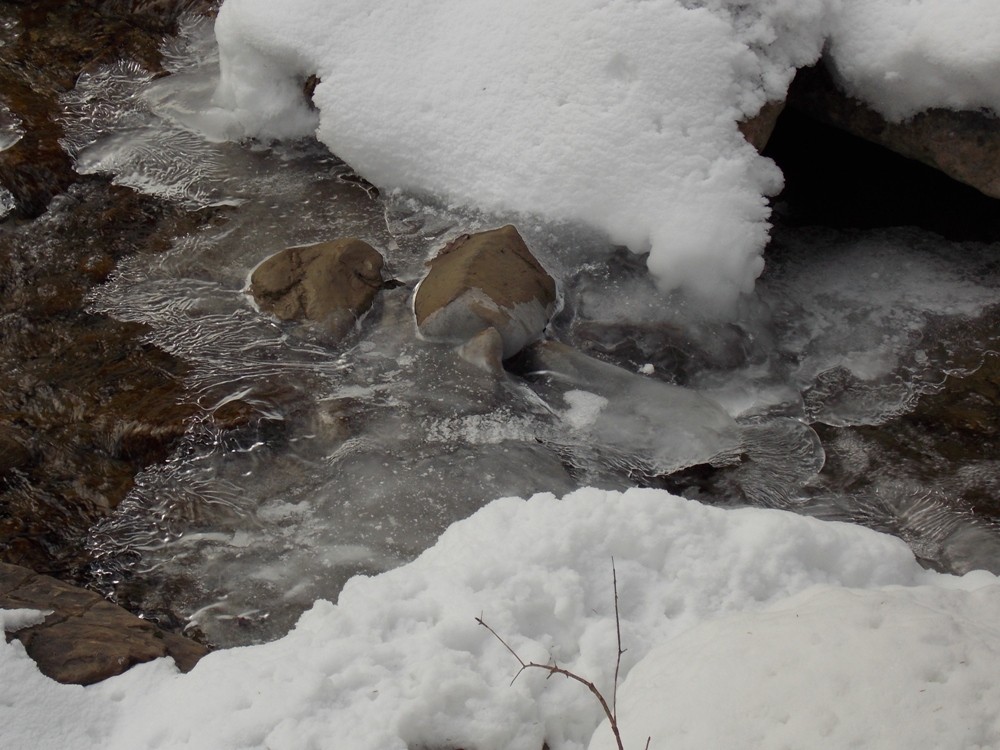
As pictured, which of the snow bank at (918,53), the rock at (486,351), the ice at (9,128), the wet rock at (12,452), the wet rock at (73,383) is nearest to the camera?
the wet rock at (73,383)

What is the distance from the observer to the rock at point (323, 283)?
14.6 ft

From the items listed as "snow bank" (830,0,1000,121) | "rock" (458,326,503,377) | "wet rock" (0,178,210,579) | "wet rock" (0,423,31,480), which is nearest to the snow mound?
"rock" (458,326,503,377)

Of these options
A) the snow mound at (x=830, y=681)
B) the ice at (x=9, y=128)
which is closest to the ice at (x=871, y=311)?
the snow mound at (x=830, y=681)

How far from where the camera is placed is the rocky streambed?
3609 millimetres

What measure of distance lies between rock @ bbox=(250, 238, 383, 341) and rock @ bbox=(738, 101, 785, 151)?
1902 millimetres

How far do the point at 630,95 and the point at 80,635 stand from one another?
3.41 meters

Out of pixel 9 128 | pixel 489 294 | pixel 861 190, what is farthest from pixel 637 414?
pixel 9 128

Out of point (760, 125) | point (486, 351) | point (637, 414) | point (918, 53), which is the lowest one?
point (637, 414)

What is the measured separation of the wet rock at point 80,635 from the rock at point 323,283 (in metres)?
1.70

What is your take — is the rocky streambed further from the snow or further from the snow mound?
the snow mound

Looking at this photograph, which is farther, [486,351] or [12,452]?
[486,351]

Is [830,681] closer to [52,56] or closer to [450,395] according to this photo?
[450,395]

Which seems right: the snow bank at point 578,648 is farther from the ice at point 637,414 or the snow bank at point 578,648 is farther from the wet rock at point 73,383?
the wet rock at point 73,383

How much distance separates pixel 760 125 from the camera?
15.6 feet
